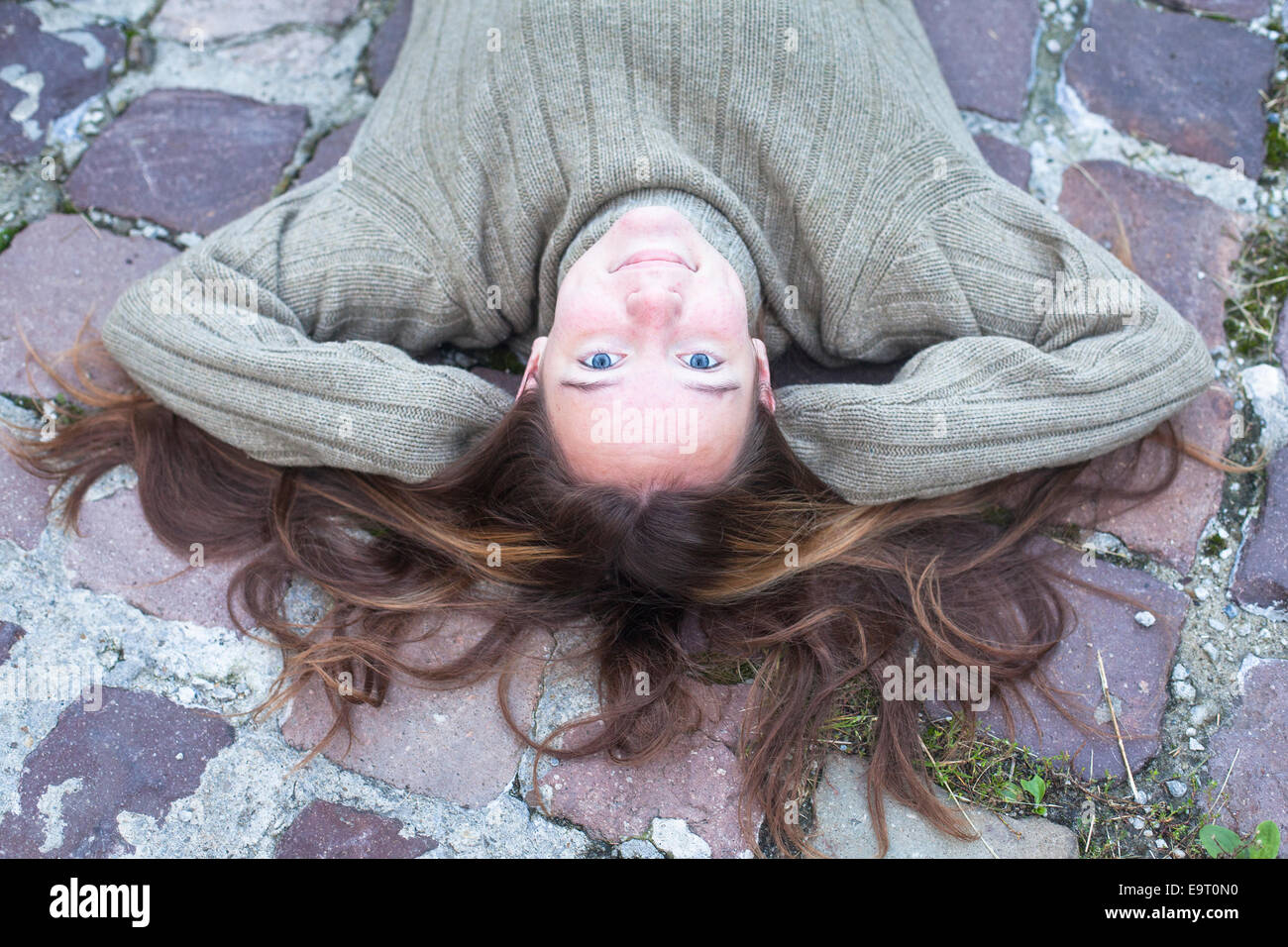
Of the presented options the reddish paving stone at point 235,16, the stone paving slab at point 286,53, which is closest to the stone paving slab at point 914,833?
the stone paving slab at point 286,53

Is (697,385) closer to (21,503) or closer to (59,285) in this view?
(21,503)

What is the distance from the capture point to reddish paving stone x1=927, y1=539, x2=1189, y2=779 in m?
2.12

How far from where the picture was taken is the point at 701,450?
6.14ft

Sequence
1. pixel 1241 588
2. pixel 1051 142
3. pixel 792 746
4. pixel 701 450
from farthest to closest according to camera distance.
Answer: pixel 1051 142 < pixel 1241 588 < pixel 792 746 < pixel 701 450

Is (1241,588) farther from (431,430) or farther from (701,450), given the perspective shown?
(431,430)

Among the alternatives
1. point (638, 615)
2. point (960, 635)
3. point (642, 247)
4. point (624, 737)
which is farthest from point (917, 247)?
point (624, 737)

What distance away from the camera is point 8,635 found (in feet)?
6.99

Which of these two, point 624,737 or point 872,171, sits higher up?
point 872,171

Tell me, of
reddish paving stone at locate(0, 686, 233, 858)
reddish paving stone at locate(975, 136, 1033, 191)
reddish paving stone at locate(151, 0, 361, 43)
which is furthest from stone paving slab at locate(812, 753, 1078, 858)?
reddish paving stone at locate(151, 0, 361, 43)

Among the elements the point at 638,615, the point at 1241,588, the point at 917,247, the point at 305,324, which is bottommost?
the point at 638,615

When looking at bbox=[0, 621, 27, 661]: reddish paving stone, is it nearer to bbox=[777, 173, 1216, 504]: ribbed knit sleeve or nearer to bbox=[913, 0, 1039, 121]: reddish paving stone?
bbox=[777, 173, 1216, 504]: ribbed knit sleeve

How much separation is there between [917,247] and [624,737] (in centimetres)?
116

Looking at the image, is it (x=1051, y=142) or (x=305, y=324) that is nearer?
(x=305, y=324)

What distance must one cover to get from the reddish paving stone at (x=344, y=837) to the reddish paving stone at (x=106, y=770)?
22 centimetres
